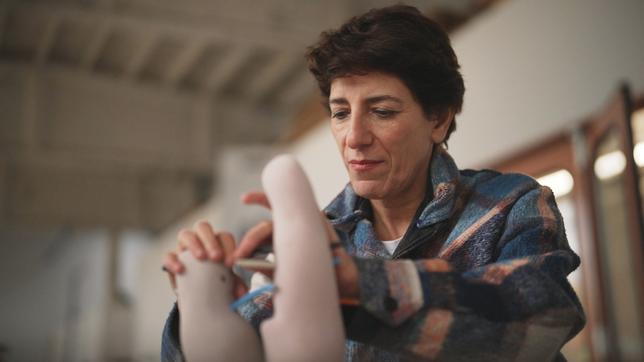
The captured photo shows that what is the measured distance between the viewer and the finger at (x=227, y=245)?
2.28 feet

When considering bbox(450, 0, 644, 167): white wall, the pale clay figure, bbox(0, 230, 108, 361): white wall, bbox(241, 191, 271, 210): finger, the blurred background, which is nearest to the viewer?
the pale clay figure

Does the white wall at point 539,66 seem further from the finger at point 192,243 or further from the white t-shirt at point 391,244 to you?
the finger at point 192,243

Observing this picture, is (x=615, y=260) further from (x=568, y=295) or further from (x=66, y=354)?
(x=66, y=354)

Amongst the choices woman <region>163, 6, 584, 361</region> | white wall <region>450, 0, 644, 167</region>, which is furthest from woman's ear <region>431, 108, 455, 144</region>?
white wall <region>450, 0, 644, 167</region>

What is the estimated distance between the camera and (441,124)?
0.92 metres

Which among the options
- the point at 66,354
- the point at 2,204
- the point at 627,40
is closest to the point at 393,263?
the point at 627,40

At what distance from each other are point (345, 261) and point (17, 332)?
39.7 ft

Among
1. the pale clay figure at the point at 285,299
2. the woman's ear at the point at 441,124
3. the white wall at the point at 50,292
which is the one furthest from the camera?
the white wall at the point at 50,292

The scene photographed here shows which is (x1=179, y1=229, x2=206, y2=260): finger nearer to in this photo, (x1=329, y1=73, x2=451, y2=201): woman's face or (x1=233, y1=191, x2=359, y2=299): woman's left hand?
(x1=233, y1=191, x2=359, y2=299): woman's left hand

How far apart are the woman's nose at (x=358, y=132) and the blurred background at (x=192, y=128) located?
221 centimetres

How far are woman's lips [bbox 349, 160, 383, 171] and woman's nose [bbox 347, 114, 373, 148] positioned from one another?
0.03 m

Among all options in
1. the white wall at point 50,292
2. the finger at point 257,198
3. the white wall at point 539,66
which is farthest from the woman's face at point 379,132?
the white wall at point 50,292

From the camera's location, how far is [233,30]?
7.26m

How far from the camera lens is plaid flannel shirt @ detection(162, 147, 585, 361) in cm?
63
